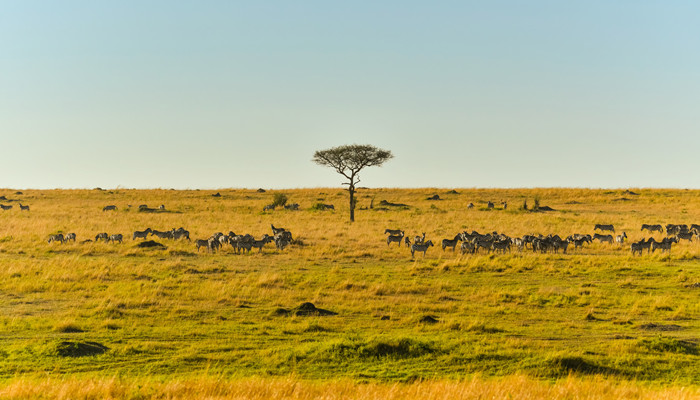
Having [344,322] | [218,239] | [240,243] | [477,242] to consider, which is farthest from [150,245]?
[344,322]

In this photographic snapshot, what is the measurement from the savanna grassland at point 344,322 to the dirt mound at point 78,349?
0.04 metres

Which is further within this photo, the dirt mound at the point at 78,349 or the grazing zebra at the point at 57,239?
the grazing zebra at the point at 57,239

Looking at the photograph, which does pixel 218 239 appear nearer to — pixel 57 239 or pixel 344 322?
pixel 57 239

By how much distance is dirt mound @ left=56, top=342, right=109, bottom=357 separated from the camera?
1433 cm

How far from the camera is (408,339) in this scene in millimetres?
15125

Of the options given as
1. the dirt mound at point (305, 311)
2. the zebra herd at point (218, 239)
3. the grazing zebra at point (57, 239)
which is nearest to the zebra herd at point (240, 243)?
the zebra herd at point (218, 239)

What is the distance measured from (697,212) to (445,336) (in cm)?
5764

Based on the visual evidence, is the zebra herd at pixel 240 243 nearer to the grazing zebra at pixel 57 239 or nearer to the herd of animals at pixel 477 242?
the herd of animals at pixel 477 242

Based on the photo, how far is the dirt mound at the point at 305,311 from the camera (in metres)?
19.2

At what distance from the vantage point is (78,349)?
14.5 m

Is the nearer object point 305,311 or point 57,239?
point 305,311

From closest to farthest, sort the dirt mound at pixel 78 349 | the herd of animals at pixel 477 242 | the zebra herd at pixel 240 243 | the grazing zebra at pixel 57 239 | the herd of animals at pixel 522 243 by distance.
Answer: the dirt mound at pixel 78 349
the herd of animals at pixel 522 243
the herd of animals at pixel 477 242
the zebra herd at pixel 240 243
the grazing zebra at pixel 57 239

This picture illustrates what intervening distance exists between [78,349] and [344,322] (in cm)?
701

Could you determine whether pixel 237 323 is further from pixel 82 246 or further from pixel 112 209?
pixel 112 209
